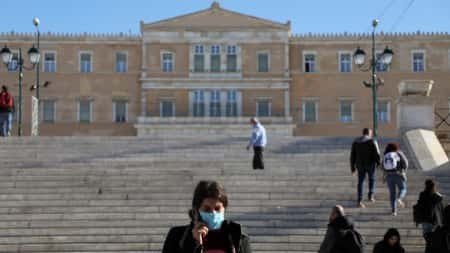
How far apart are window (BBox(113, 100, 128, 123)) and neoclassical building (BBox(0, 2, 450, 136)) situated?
61mm

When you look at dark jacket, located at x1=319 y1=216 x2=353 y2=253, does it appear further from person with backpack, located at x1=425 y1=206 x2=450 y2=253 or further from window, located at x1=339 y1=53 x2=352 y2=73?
window, located at x1=339 y1=53 x2=352 y2=73

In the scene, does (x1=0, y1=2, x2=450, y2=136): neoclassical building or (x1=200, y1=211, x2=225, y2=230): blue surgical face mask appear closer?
(x1=200, y1=211, x2=225, y2=230): blue surgical face mask

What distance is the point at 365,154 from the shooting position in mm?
13625

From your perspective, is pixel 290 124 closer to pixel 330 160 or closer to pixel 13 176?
pixel 330 160

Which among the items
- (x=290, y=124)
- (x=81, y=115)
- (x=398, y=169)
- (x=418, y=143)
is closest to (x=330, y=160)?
(x=418, y=143)

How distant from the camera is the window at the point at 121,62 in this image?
51.5 meters

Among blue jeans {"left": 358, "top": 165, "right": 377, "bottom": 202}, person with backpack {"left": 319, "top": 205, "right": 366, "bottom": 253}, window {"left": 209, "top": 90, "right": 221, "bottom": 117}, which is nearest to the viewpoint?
person with backpack {"left": 319, "top": 205, "right": 366, "bottom": 253}

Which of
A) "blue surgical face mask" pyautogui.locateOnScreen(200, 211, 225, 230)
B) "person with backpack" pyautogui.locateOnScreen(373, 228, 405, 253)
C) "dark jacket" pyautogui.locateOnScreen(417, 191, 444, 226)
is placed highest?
"blue surgical face mask" pyautogui.locateOnScreen(200, 211, 225, 230)

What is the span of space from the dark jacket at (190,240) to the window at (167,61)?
46.9 meters

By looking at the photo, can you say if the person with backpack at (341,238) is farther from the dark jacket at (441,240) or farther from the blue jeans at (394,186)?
the blue jeans at (394,186)

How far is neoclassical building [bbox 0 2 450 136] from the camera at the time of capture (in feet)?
166

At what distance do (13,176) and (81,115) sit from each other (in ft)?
119

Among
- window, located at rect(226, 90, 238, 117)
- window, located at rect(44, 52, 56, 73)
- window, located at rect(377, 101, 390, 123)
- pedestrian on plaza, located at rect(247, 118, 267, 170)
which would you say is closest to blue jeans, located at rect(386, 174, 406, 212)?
pedestrian on plaza, located at rect(247, 118, 267, 170)

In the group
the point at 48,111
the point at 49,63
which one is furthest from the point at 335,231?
the point at 49,63
